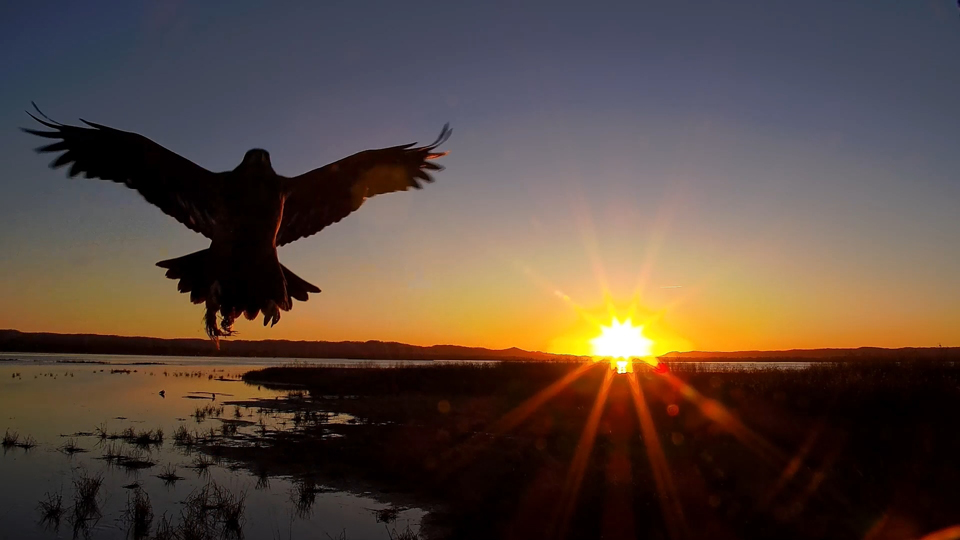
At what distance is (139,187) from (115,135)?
508mm

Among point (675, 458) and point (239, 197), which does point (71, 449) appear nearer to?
point (675, 458)

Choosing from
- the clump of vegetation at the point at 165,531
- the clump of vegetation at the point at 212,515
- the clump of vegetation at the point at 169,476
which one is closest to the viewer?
the clump of vegetation at the point at 165,531

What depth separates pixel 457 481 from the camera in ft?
51.5

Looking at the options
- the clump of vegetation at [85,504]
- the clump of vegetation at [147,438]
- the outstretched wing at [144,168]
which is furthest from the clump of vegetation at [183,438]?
the outstretched wing at [144,168]

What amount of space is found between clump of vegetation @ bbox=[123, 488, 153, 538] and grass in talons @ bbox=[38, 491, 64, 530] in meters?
1.20

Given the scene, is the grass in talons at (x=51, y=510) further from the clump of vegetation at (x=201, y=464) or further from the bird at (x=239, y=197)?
the bird at (x=239, y=197)

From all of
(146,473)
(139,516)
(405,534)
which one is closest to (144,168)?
(405,534)

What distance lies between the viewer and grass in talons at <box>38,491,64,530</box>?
41.3 feet

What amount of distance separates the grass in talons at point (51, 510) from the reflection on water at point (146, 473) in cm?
7

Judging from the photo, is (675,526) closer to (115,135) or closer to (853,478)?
(853,478)

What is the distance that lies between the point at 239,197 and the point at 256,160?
0.28 m

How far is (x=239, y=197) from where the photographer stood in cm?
439

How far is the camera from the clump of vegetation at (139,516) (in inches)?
472

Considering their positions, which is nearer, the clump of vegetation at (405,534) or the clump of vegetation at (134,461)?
the clump of vegetation at (405,534)
